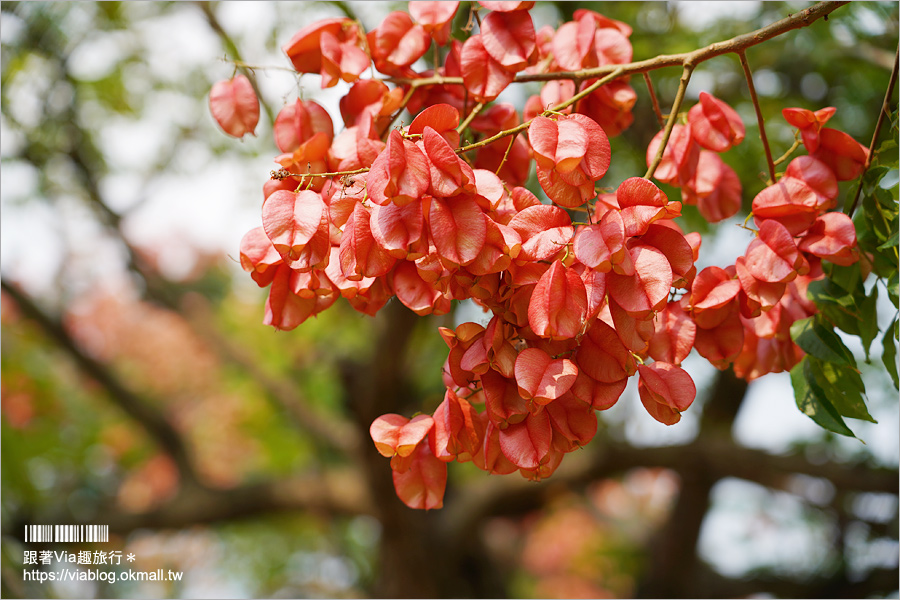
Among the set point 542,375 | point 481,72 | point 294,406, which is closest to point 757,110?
point 481,72

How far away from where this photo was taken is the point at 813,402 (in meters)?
0.85

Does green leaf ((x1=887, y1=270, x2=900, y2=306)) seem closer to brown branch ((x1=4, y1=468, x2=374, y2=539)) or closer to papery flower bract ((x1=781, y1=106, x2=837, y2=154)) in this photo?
papery flower bract ((x1=781, y1=106, x2=837, y2=154))

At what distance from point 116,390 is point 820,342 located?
3811mm

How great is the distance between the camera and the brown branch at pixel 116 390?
3.33m

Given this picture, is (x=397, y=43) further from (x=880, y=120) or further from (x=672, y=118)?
(x=880, y=120)

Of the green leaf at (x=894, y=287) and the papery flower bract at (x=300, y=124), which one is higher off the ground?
the papery flower bract at (x=300, y=124)

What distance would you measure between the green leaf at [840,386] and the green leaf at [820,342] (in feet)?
0.09

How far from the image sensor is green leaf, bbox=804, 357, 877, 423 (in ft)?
2.74

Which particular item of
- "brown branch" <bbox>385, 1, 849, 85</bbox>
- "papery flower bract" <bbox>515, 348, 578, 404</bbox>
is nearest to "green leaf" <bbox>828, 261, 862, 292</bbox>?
"brown branch" <bbox>385, 1, 849, 85</bbox>

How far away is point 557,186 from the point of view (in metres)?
0.67

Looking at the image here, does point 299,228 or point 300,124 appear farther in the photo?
point 300,124

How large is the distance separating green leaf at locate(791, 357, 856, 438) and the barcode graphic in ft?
11.5

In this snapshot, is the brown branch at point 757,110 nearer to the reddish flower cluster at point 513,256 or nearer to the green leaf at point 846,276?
the reddish flower cluster at point 513,256

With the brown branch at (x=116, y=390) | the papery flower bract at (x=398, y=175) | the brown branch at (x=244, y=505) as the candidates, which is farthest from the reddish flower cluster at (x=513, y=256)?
the brown branch at (x=244, y=505)
